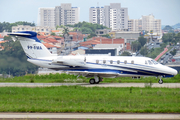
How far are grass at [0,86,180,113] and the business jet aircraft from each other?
4697mm

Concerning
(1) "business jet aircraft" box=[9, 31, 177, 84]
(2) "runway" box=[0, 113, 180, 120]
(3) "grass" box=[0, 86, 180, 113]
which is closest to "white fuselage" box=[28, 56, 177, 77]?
(1) "business jet aircraft" box=[9, 31, 177, 84]

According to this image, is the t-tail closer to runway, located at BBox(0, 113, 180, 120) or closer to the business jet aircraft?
the business jet aircraft

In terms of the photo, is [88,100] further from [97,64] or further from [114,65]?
[97,64]

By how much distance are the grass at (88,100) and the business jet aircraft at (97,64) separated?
470 cm

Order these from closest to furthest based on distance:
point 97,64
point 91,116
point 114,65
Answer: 1. point 91,116
2. point 114,65
3. point 97,64

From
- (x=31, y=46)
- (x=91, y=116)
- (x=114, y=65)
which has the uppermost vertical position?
(x=31, y=46)

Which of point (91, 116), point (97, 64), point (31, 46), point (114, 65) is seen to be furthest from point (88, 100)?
point (31, 46)

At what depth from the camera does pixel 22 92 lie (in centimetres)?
2150

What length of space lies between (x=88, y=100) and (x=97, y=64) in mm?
10203

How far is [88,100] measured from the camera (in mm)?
18156

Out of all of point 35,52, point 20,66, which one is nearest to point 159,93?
point 35,52

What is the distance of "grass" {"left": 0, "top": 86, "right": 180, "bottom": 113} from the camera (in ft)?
50.9

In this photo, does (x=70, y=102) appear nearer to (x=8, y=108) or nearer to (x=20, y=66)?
(x=8, y=108)

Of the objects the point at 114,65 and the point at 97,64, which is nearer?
the point at 114,65
